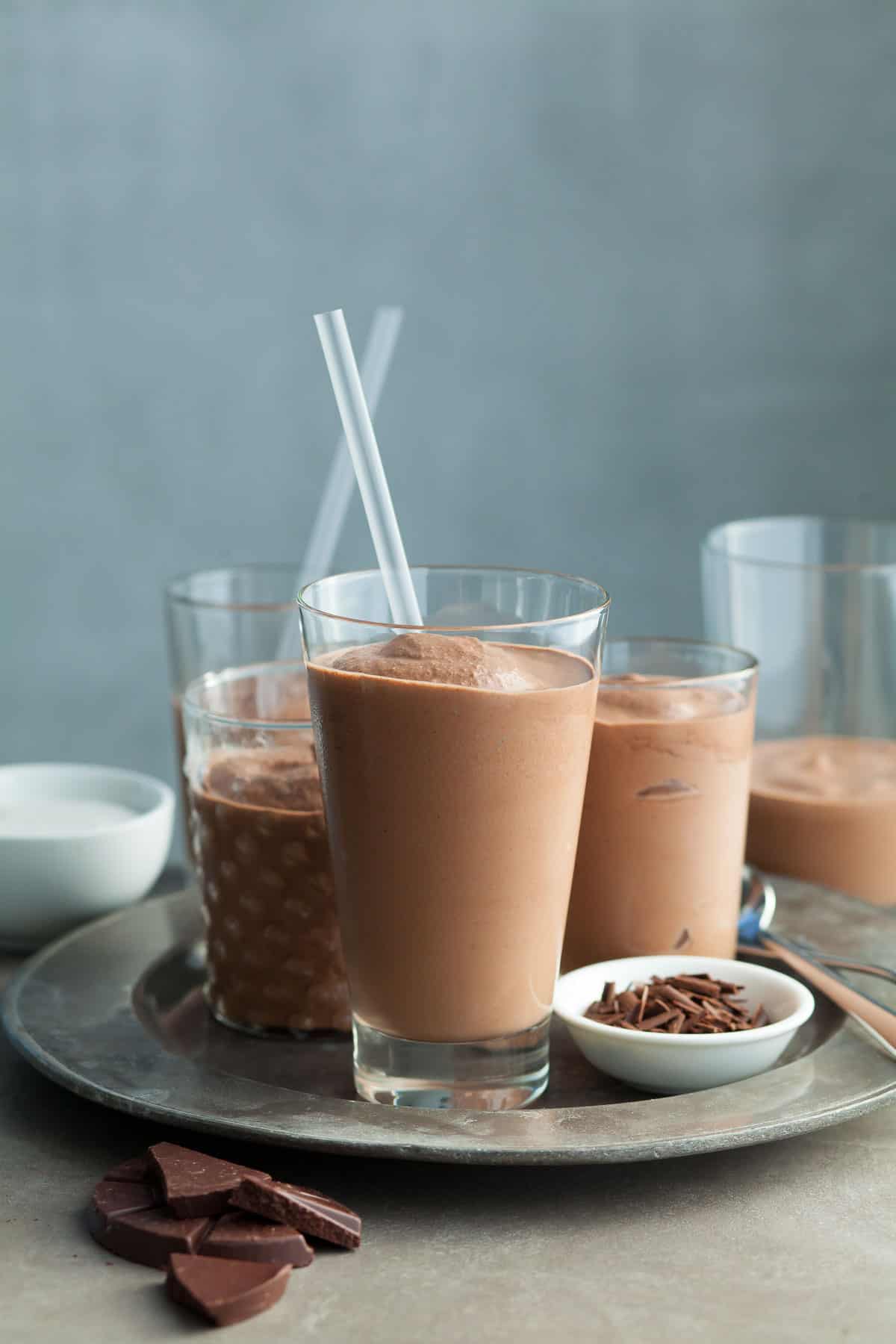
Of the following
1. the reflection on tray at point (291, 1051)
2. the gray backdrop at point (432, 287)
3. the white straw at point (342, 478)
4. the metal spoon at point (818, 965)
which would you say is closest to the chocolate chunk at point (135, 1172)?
the reflection on tray at point (291, 1051)

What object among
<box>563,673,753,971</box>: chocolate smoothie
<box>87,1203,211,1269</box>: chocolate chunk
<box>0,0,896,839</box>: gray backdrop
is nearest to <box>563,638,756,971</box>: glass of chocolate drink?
<box>563,673,753,971</box>: chocolate smoothie

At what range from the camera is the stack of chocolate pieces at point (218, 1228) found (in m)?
0.76

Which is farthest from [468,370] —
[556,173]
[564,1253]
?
[564,1253]

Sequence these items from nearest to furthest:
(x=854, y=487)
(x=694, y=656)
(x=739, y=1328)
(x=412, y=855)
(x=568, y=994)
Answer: (x=739, y=1328) → (x=412, y=855) → (x=568, y=994) → (x=694, y=656) → (x=854, y=487)

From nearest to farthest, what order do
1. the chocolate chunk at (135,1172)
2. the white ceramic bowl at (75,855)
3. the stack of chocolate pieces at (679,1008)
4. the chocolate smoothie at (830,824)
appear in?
the chocolate chunk at (135,1172)
the stack of chocolate pieces at (679,1008)
the white ceramic bowl at (75,855)
the chocolate smoothie at (830,824)

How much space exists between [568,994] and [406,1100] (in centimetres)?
14

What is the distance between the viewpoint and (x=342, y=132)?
2.45 metres

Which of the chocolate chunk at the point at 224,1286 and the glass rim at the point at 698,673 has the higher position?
the glass rim at the point at 698,673

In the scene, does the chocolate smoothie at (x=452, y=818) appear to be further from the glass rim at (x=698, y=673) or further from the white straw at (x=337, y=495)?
the white straw at (x=337, y=495)

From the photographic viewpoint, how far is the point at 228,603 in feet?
5.04

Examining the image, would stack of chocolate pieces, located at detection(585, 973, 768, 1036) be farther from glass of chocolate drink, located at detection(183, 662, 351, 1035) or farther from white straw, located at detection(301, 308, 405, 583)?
white straw, located at detection(301, 308, 405, 583)

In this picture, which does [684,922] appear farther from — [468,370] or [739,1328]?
[468,370]

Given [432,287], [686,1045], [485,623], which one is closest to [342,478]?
[485,623]

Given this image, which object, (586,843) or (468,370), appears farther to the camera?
(468,370)
